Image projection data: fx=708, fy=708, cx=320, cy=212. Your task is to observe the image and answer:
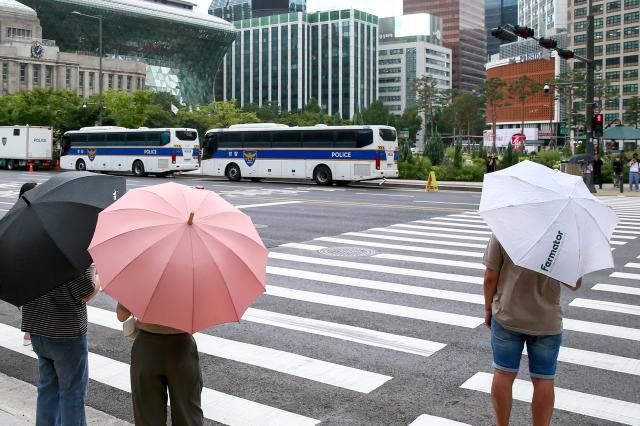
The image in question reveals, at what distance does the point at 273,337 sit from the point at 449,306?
2.59 m

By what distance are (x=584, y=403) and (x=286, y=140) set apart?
3134 centimetres

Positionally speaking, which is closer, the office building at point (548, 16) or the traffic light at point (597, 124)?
the traffic light at point (597, 124)

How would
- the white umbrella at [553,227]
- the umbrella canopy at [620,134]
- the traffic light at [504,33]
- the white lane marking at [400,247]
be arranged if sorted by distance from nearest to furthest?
the white umbrella at [553,227] < the white lane marking at [400,247] < the traffic light at [504,33] < the umbrella canopy at [620,134]

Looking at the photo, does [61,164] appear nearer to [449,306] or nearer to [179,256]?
[449,306]

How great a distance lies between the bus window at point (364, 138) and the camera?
3341cm

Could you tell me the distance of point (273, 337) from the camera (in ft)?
25.5

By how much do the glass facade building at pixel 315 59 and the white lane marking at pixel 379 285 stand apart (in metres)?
171

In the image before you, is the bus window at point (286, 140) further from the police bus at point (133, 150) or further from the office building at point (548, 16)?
the office building at point (548, 16)

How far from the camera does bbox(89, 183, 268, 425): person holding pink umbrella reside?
3410 millimetres

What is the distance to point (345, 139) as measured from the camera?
34.4 metres

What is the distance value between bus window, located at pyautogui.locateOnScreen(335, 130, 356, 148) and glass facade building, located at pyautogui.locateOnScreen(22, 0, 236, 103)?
334 ft

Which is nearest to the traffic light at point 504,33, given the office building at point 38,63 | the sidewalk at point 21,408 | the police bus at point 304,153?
the police bus at point 304,153

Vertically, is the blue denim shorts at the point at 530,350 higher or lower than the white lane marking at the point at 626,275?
higher

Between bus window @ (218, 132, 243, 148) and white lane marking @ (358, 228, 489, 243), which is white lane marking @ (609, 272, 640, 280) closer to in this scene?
white lane marking @ (358, 228, 489, 243)
